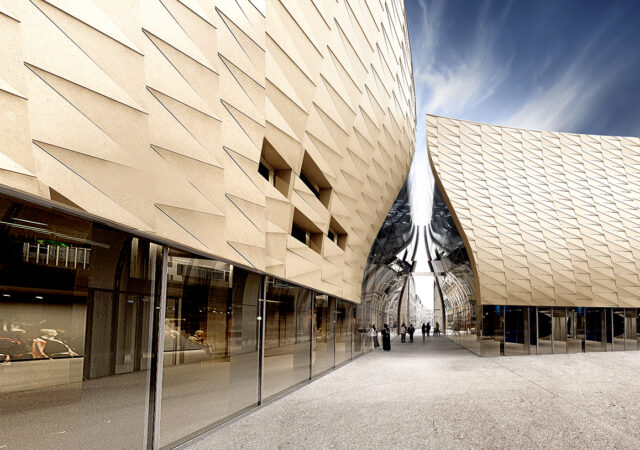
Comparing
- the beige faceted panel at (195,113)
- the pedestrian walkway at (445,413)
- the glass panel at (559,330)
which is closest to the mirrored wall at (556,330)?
the glass panel at (559,330)

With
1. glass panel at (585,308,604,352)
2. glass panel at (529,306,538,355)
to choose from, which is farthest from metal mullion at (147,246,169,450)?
glass panel at (585,308,604,352)

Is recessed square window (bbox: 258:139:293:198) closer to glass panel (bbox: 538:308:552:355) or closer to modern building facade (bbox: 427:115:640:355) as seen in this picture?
modern building facade (bbox: 427:115:640:355)

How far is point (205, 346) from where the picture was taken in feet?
24.4

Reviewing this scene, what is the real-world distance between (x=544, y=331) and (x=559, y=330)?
122cm

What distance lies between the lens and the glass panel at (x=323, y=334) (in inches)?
569

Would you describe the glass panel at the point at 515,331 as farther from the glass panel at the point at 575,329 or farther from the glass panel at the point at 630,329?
the glass panel at the point at 630,329

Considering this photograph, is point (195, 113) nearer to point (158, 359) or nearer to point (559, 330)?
point (158, 359)

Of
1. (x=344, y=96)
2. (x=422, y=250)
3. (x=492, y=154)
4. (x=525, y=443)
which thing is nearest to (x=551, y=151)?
(x=492, y=154)

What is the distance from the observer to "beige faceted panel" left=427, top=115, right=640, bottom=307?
26.5 m

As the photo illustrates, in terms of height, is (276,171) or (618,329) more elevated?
(276,171)

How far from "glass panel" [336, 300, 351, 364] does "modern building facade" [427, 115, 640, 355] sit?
8803 mm

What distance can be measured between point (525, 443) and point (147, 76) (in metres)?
7.54

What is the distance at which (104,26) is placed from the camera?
497 centimetres

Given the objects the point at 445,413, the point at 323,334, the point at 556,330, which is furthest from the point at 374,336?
the point at 445,413
